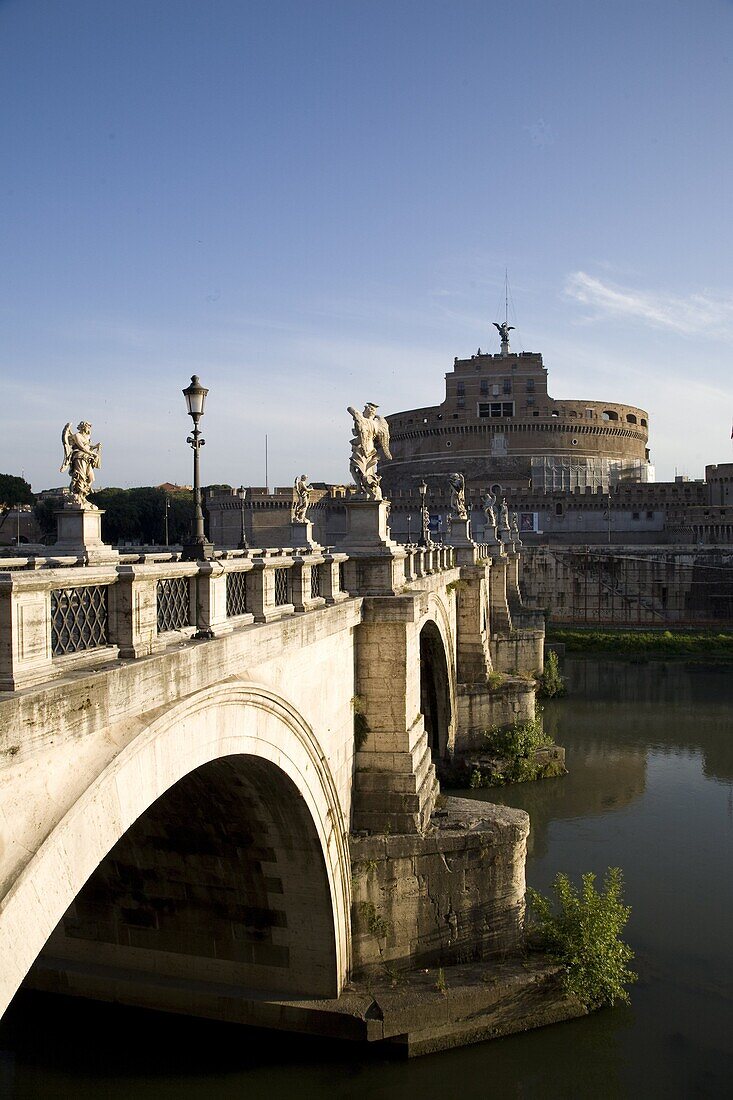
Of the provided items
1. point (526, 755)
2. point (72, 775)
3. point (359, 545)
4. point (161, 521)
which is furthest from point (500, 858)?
point (161, 521)

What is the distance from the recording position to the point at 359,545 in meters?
11.7

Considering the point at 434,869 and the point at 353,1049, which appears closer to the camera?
the point at 353,1049

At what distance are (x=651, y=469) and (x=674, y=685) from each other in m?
55.1

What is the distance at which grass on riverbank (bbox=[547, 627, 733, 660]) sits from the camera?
42344 mm

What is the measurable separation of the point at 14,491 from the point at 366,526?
2024 inches

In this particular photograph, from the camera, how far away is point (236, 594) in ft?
25.5

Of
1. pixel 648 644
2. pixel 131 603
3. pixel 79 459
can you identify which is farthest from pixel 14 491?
pixel 131 603

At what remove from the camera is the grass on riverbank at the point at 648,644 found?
42.3 metres

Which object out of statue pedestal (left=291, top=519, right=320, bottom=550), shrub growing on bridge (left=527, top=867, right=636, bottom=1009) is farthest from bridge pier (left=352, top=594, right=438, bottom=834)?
statue pedestal (left=291, top=519, right=320, bottom=550)

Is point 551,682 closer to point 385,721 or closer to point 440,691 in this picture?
point 440,691

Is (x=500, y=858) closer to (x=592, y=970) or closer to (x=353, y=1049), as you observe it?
(x=592, y=970)

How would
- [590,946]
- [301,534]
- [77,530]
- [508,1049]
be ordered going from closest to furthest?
[508,1049] < [590,946] < [77,530] < [301,534]

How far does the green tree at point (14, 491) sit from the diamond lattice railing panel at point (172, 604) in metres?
52.0

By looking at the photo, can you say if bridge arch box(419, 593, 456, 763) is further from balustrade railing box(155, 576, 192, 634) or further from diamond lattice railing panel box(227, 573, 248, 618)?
balustrade railing box(155, 576, 192, 634)
